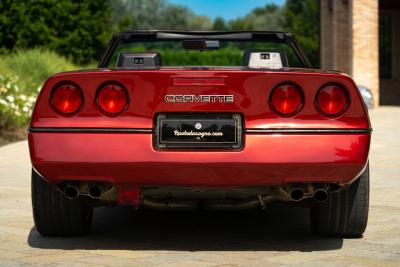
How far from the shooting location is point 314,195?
5.76 meters

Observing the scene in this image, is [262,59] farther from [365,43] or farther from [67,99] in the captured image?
Answer: [365,43]

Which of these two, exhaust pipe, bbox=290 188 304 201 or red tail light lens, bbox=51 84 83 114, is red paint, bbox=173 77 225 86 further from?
exhaust pipe, bbox=290 188 304 201

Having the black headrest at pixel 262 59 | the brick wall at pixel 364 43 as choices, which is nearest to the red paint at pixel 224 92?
the black headrest at pixel 262 59

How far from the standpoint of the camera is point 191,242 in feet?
20.3

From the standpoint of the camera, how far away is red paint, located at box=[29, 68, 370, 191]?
18.1ft

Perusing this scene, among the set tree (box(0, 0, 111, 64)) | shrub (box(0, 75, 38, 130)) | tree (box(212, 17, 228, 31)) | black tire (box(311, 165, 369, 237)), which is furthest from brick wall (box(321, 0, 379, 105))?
tree (box(212, 17, 228, 31))

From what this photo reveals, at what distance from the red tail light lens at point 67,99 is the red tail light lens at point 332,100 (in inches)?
52.8

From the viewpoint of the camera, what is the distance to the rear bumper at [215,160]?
552 cm

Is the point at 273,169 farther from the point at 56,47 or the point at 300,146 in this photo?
the point at 56,47

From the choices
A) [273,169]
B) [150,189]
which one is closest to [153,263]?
[150,189]

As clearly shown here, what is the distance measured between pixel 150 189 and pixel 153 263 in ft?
1.48

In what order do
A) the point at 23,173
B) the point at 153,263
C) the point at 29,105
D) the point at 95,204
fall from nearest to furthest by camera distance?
1. the point at 153,263
2. the point at 95,204
3. the point at 23,173
4. the point at 29,105

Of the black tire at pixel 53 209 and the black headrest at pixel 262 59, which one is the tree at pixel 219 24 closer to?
the black headrest at pixel 262 59

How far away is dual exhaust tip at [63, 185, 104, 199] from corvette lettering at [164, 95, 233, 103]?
658 mm
